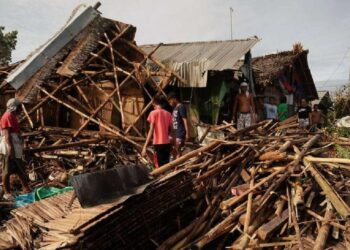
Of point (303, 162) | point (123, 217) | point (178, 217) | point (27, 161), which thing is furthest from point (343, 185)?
point (27, 161)

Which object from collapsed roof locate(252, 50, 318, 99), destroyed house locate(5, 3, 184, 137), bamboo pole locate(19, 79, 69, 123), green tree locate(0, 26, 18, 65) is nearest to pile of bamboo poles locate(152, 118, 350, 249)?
destroyed house locate(5, 3, 184, 137)

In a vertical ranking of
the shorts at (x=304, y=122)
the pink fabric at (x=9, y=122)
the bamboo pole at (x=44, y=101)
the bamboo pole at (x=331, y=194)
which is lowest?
the bamboo pole at (x=331, y=194)

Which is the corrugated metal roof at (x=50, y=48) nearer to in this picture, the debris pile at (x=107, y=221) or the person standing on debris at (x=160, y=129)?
the person standing on debris at (x=160, y=129)

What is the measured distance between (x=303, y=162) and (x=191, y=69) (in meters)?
6.31

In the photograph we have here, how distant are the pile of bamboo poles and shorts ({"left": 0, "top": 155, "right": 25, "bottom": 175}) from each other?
2984 millimetres

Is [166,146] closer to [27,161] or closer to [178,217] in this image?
[178,217]

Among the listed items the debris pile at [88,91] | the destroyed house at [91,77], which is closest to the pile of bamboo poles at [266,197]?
the debris pile at [88,91]

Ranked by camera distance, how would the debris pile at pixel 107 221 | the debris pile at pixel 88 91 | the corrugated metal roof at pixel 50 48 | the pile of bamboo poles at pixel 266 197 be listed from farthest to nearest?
the corrugated metal roof at pixel 50 48 → the debris pile at pixel 88 91 → the pile of bamboo poles at pixel 266 197 → the debris pile at pixel 107 221

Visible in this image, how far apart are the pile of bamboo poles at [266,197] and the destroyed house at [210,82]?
5006 millimetres

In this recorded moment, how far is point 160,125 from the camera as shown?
Result: 6.54 m

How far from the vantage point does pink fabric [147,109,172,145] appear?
21.5 ft

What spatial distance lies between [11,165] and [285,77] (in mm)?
13894

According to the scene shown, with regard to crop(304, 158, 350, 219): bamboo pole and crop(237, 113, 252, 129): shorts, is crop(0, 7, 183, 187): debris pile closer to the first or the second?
crop(237, 113, 252, 129): shorts

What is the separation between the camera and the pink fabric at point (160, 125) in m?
6.55
